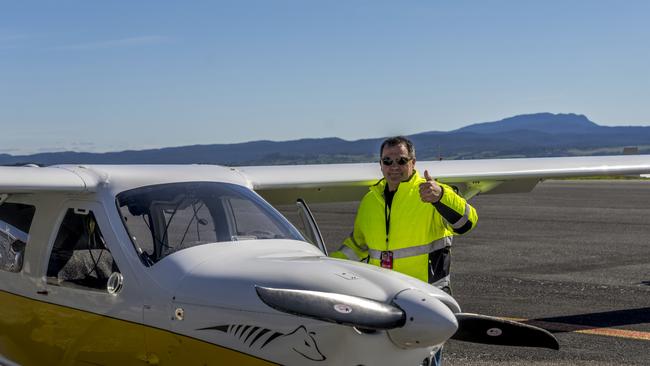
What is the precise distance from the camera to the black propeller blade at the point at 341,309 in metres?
4.25

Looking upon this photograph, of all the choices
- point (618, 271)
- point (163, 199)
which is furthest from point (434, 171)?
point (618, 271)

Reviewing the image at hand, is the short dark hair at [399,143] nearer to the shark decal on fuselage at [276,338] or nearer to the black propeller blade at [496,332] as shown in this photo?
the black propeller blade at [496,332]

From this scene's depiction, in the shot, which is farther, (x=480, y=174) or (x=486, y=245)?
(x=486, y=245)

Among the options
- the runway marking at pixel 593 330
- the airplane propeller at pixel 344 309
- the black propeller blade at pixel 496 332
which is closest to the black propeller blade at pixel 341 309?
the airplane propeller at pixel 344 309

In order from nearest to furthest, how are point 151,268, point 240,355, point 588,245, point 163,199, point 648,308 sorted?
point 240,355 < point 151,268 < point 163,199 < point 648,308 < point 588,245

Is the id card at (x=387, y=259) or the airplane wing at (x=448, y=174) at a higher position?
the airplane wing at (x=448, y=174)

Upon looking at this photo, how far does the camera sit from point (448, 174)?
880 cm

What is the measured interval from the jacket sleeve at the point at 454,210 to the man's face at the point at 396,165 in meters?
0.45

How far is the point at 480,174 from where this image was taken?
900cm

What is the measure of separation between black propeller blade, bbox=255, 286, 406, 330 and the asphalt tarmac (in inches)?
137

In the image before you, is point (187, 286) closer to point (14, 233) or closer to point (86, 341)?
point (86, 341)

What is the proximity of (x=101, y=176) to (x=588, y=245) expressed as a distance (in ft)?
Answer: 41.7

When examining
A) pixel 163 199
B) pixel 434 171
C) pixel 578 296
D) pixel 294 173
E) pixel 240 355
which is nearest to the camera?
pixel 240 355

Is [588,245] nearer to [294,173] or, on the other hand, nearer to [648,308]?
[648,308]
